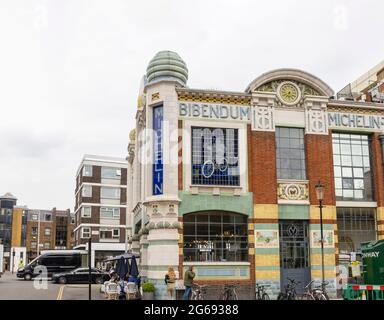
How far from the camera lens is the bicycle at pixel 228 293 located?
21964mm

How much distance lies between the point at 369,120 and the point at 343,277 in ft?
29.8

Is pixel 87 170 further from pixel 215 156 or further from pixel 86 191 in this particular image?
pixel 215 156

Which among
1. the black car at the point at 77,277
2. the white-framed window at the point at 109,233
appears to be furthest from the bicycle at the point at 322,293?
the white-framed window at the point at 109,233

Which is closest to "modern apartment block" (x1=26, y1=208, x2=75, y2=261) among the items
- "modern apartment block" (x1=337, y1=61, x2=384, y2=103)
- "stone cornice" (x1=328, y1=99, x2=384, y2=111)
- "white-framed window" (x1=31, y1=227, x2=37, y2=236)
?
"white-framed window" (x1=31, y1=227, x2=37, y2=236)

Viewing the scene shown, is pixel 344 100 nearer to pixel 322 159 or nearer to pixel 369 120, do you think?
pixel 369 120

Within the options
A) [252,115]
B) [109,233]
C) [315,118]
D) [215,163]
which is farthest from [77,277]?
[109,233]

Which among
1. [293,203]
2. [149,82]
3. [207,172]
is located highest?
[149,82]

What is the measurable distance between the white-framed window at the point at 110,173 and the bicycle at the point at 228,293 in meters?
51.2

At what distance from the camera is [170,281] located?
22.7m

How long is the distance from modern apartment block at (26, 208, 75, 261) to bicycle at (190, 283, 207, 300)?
291 ft

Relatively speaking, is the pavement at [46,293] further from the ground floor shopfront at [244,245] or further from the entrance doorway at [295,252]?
the entrance doorway at [295,252]

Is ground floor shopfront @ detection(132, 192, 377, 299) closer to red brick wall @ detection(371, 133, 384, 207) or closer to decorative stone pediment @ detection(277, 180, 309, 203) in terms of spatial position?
decorative stone pediment @ detection(277, 180, 309, 203)
